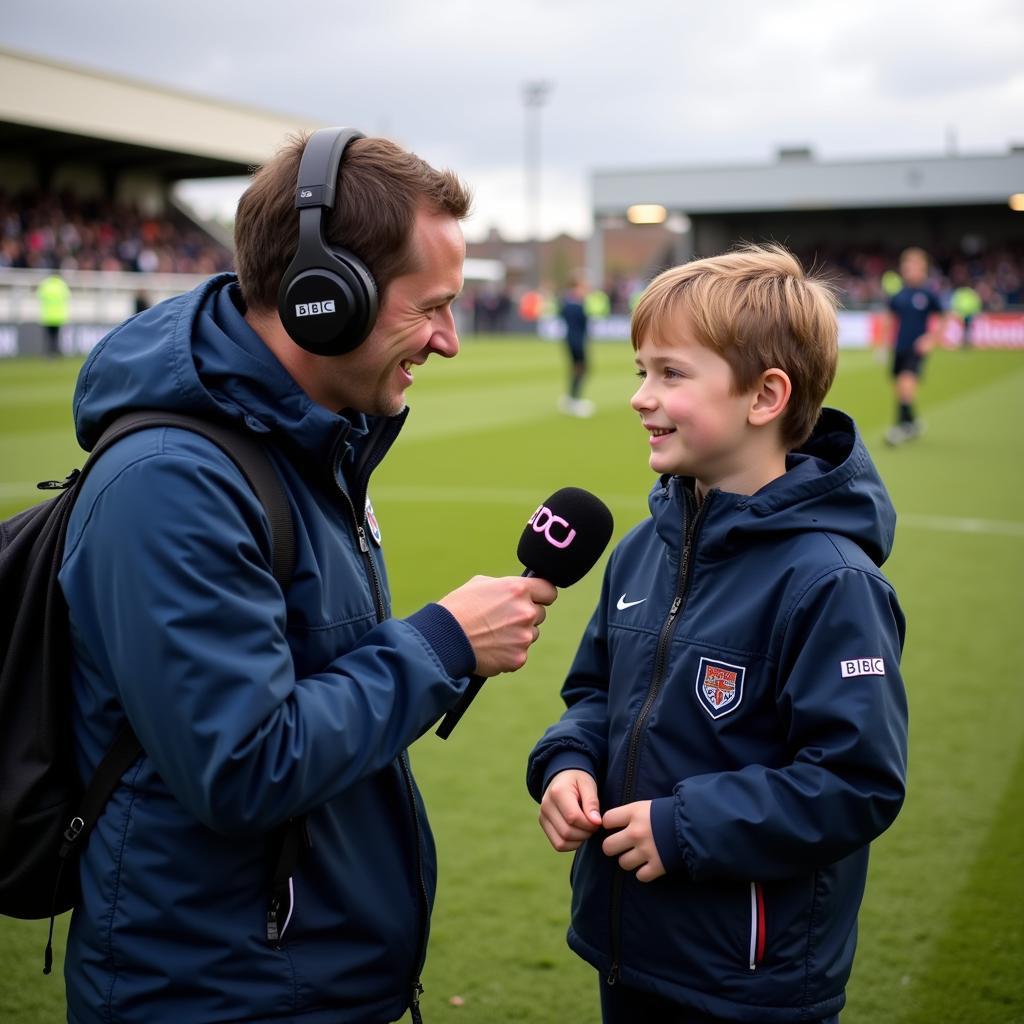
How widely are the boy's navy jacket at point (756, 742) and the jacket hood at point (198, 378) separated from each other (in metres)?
0.76

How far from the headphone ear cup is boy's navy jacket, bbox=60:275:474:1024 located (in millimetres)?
81

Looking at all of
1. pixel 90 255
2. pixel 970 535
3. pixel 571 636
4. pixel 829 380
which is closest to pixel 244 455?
pixel 829 380

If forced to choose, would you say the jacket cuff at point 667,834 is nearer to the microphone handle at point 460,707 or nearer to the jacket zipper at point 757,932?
the jacket zipper at point 757,932

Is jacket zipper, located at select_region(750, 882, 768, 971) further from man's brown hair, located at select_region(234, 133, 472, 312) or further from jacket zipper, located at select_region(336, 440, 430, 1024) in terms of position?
man's brown hair, located at select_region(234, 133, 472, 312)

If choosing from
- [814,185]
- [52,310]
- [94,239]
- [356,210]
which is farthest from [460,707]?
[814,185]

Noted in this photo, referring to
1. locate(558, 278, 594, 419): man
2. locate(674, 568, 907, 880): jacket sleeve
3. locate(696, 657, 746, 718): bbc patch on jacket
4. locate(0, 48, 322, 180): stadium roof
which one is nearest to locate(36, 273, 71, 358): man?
locate(0, 48, 322, 180): stadium roof

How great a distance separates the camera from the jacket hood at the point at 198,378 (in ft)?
5.51

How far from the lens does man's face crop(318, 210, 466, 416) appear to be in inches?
74.6

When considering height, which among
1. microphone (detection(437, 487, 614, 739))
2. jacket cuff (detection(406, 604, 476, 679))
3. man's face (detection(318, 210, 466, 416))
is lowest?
jacket cuff (detection(406, 604, 476, 679))

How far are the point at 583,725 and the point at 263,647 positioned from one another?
3.07ft

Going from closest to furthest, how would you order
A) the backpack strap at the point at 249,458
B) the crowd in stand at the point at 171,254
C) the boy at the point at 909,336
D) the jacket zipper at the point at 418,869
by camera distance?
the backpack strap at the point at 249,458 < the jacket zipper at the point at 418,869 < the boy at the point at 909,336 < the crowd in stand at the point at 171,254

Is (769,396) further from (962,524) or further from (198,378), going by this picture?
(962,524)

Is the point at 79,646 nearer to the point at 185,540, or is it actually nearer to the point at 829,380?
the point at 185,540

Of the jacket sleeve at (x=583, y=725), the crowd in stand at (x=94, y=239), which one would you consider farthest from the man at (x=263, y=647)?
the crowd in stand at (x=94, y=239)
